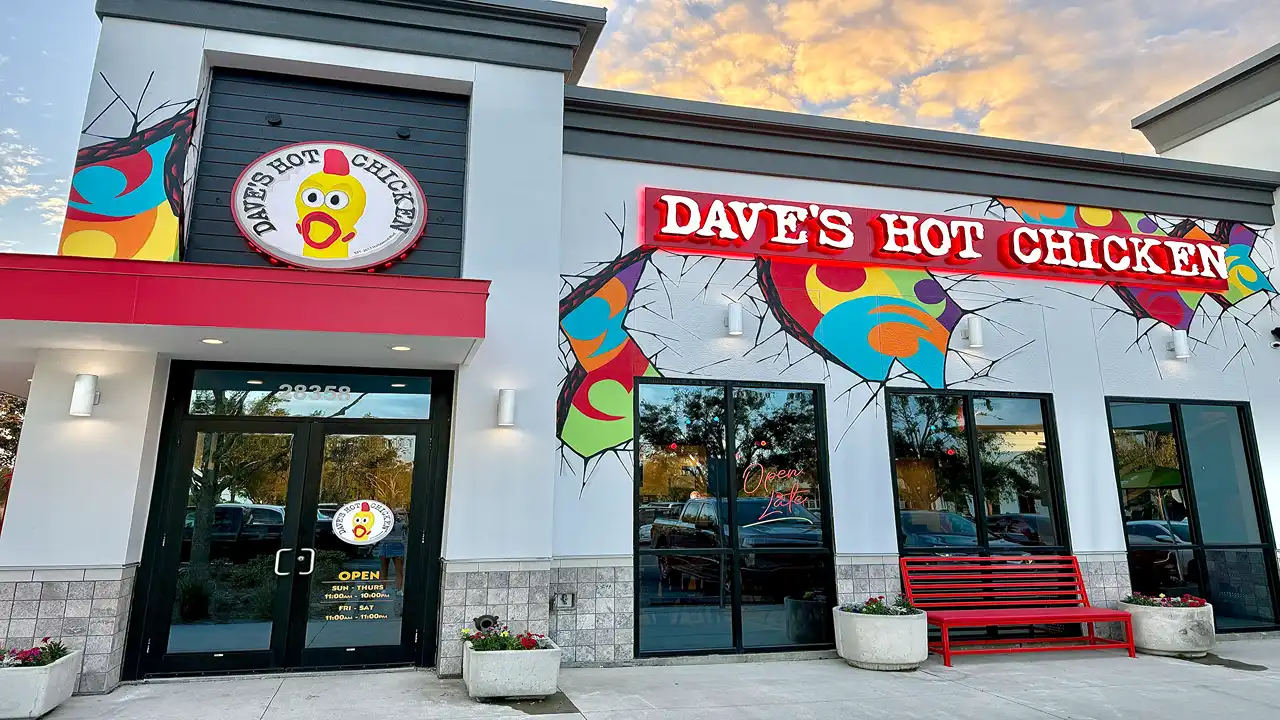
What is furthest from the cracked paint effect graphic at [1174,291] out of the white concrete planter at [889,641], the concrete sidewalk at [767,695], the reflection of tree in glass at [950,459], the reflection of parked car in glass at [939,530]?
the white concrete planter at [889,641]

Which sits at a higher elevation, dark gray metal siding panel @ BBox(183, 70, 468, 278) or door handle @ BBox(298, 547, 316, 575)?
dark gray metal siding panel @ BBox(183, 70, 468, 278)

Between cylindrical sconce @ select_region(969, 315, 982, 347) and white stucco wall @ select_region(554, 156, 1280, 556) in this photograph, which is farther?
cylindrical sconce @ select_region(969, 315, 982, 347)

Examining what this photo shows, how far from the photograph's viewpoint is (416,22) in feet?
21.0

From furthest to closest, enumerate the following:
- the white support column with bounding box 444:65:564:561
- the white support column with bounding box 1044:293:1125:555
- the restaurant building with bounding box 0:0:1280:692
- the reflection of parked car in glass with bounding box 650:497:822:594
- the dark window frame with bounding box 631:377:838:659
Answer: the white support column with bounding box 1044:293:1125:555 → the reflection of parked car in glass with bounding box 650:497:822:594 → the dark window frame with bounding box 631:377:838:659 → the white support column with bounding box 444:65:564:561 → the restaurant building with bounding box 0:0:1280:692

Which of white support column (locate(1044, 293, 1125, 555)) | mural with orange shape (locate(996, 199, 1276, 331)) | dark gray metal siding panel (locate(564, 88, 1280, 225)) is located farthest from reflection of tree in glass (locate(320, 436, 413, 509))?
mural with orange shape (locate(996, 199, 1276, 331))

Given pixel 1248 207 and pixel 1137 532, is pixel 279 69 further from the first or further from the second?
pixel 1248 207

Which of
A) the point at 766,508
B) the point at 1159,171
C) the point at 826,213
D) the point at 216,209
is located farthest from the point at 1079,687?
the point at 216,209

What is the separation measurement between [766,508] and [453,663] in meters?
3.05

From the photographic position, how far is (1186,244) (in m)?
8.30

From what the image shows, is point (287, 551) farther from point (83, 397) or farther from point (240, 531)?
point (83, 397)

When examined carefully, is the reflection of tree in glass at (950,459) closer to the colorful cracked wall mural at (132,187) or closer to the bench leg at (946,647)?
the bench leg at (946,647)

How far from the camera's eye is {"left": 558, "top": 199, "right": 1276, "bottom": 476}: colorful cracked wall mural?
21.5 ft

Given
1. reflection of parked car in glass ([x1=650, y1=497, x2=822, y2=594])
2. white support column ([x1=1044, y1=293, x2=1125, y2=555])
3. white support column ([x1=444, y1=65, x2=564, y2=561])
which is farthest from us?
white support column ([x1=1044, y1=293, x2=1125, y2=555])

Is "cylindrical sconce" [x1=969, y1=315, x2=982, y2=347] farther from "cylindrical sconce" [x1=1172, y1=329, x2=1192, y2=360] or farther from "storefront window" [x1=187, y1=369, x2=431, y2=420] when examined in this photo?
"storefront window" [x1=187, y1=369, x2=431, y2=420]
